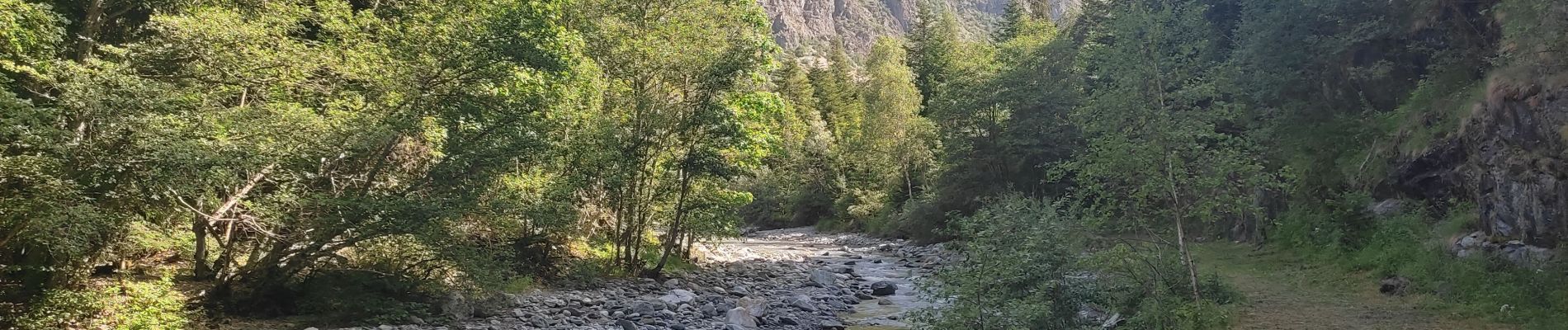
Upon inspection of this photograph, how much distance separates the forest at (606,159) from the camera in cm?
833

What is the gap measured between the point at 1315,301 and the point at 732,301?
1023cm

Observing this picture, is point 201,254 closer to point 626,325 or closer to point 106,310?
point 106,310

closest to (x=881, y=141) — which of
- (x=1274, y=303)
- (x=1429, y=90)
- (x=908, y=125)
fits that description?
(x=908, y=125)

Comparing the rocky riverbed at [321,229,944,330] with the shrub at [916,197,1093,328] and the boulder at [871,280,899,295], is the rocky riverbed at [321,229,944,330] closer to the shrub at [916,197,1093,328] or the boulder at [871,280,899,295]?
the boulder at [871,280,899,295]

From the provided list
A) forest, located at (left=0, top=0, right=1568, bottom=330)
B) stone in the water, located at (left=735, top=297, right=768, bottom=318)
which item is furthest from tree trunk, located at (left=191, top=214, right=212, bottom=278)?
stone in the water, located at (left=735, top=297, right=768, bottom=318)

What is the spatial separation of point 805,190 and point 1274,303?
124 ft

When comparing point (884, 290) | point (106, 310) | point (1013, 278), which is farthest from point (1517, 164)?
point (106, 310)

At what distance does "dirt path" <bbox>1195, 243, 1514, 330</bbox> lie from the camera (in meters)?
9.99

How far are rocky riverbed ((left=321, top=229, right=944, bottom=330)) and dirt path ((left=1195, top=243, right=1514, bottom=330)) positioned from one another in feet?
19.3

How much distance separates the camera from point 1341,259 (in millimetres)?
14289

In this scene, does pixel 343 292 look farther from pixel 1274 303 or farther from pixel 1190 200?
pixel 1274 303

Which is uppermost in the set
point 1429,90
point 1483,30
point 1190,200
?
point 1483,30

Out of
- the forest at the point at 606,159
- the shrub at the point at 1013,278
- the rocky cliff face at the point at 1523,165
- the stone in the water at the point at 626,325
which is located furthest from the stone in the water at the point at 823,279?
the rocky cliff face at the point at 1523,165

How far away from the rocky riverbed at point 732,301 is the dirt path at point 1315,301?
5878mm
